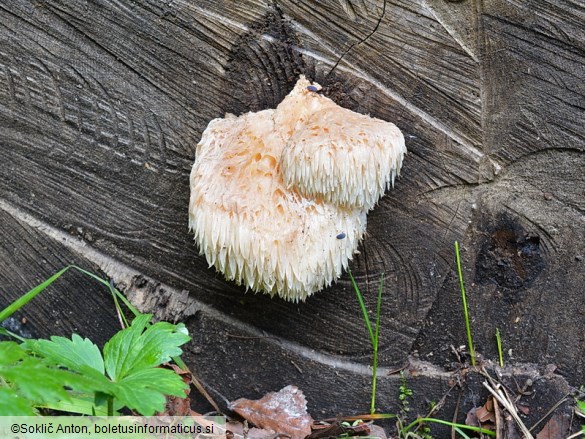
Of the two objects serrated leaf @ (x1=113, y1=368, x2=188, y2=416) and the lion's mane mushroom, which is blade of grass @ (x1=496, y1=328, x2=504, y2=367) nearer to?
the lion's mane mushroom

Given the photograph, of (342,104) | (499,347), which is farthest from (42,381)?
(499,347)

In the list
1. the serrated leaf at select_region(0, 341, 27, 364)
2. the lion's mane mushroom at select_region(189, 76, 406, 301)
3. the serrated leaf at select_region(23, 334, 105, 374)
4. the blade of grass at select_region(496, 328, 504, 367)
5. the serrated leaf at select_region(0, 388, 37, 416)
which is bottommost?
the blade of grass at select_region(496, 328, 504, 367)

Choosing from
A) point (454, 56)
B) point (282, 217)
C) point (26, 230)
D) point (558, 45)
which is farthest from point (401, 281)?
point (26, 230)

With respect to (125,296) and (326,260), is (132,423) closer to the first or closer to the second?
(125,296)

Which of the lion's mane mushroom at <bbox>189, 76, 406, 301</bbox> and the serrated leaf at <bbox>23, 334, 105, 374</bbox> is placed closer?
the serrated leaf at <bbox>23, 334, 105, 374</bbox>

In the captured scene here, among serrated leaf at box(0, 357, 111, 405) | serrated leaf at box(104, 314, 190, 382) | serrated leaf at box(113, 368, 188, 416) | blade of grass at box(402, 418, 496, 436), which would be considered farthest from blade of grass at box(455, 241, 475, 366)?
serrated leaf at box(0, 357, 111, 405)
